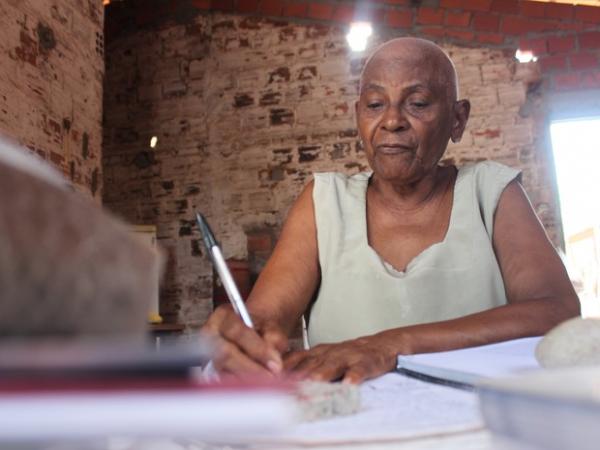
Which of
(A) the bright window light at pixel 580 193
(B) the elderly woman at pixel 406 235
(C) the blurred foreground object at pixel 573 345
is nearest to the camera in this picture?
(C) the blurred foreground object at pixel 573 345

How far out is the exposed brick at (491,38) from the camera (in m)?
4.44

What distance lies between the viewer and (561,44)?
4.32m

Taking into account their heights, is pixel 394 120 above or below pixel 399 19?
below

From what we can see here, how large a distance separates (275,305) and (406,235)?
0.41 m

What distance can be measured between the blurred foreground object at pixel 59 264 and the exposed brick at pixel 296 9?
4773 mm

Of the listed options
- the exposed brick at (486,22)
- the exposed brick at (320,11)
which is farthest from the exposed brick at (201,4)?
the exposed brick at (486,22)

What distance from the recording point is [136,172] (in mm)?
4703

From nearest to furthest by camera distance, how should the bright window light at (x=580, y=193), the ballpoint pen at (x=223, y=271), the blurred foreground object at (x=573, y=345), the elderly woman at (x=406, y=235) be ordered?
the blurred foreground object at (x=573, y=345)
the ballpoint pen at (x=223, y=271)
the elderly woman at (x=406, y=235)
the bright window light at (x=580, y=193)

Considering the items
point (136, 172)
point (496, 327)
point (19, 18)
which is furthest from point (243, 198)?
point (496, 327)

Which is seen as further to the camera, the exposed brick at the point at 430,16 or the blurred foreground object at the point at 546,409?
the exposed brick at the point at 430,16

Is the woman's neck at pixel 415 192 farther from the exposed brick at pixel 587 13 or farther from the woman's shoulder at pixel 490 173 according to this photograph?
the exposed brick at pixel 587 13

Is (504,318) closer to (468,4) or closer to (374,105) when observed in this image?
(374,105)

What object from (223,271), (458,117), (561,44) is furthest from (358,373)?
(561,44)

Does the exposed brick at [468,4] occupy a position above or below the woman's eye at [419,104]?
above
